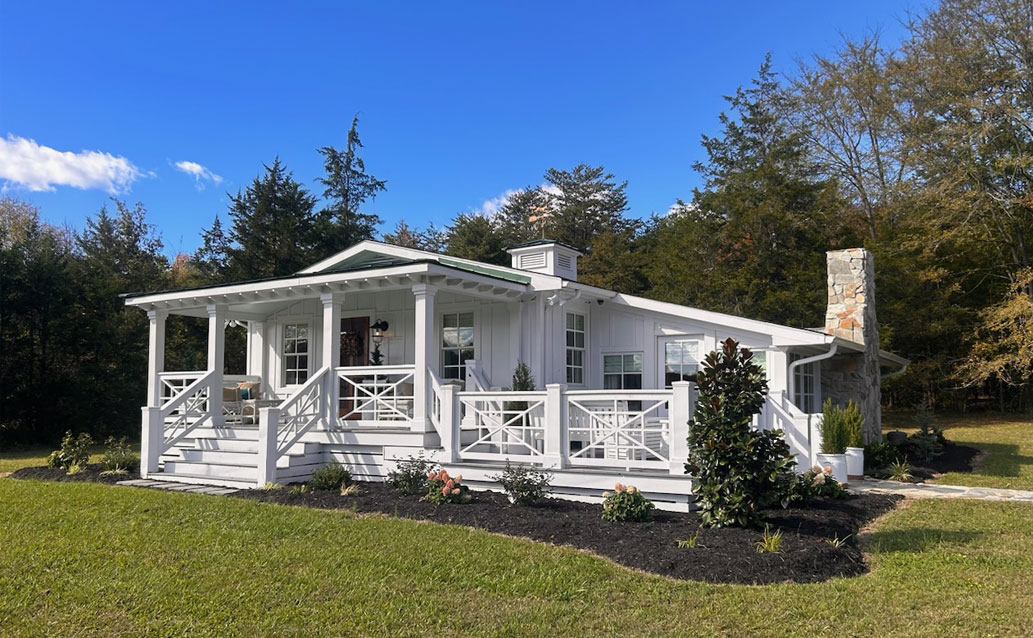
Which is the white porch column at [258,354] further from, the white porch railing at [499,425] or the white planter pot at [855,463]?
the white planter pot at [855,463]

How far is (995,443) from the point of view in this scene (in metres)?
15.8

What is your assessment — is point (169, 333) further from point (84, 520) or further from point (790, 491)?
point (790, 491)

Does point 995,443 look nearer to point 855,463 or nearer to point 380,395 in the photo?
point 855,463

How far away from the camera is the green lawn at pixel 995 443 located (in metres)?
10.5

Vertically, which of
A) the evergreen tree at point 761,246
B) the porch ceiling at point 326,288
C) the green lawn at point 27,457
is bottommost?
the green lawn at point 27,457

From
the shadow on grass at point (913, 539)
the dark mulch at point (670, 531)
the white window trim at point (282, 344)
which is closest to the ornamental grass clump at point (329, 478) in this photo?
the dark mulch at point (670, 531)

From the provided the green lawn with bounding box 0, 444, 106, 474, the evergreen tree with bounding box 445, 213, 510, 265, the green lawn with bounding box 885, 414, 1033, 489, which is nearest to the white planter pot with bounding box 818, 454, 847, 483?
the green lawn with bounding box 885, 414, 1033, 489

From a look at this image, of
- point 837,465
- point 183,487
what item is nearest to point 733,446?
point 837,465

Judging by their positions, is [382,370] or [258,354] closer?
[382,370]

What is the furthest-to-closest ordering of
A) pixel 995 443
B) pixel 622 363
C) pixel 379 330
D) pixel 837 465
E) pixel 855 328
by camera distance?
pixel 995 443 < pixel 855 328 < pixel 379 330 < pixel 622 363 < pixel 837 465

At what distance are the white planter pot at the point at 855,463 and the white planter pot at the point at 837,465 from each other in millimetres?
616

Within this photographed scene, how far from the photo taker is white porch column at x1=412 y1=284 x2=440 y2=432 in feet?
31.6

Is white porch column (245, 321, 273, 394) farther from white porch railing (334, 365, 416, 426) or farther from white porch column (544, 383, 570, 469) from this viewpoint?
white porch column (544, 383, 570, 469)

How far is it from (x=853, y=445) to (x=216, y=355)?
1044 centimetres
